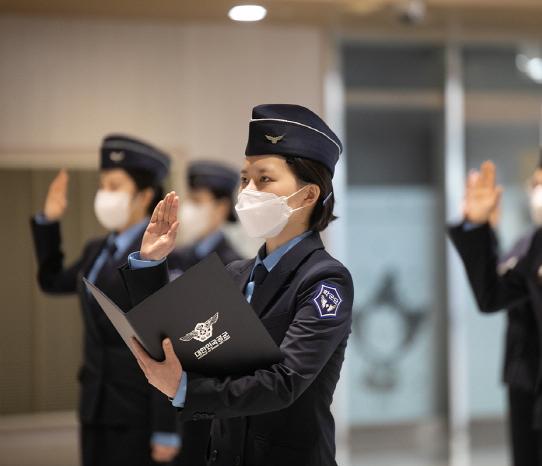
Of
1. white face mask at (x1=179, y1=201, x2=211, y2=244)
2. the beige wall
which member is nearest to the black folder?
the beige wall

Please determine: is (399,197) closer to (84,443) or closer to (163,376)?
(84,443)

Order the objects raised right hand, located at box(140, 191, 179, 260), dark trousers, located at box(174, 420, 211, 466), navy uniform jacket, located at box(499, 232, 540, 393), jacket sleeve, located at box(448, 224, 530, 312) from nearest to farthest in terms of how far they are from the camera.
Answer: raised right hand, located at box(140, 191, 179, 260)
jacket sleeve, located at box(448, 224, 530, 312)
navy uniform jacket, located at box(499, 232, 540, 393)
dark trousers, located at box(174, 420, 211, 466)

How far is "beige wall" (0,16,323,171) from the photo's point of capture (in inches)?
168

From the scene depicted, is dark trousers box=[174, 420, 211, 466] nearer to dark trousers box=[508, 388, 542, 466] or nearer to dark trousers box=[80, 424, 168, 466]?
dark trousers box=[80, 424, 168, 466]

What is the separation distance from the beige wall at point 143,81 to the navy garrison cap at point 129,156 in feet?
2.84

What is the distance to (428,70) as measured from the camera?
5727 mm

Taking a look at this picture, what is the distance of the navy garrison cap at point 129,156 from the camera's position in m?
3.16

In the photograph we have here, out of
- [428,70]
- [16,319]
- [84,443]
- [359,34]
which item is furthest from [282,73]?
[84,443]

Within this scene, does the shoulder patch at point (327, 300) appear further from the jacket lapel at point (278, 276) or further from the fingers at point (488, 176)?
the fingers at point (488, 176)

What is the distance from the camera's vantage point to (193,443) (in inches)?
150

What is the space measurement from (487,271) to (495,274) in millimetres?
45

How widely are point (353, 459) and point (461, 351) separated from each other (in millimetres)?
1097

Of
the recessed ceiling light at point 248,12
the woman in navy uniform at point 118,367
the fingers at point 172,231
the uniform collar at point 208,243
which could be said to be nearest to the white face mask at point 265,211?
the fingers at point 172,231

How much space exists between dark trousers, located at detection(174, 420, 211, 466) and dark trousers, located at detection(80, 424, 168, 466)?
1.94 ft
